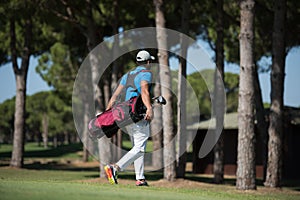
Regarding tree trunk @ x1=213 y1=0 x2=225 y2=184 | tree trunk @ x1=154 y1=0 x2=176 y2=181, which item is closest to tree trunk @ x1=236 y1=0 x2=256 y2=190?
tree trunk @ x1=154 y1=0 x2=176 y2=181

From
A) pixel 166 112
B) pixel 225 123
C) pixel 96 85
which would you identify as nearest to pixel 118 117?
pixel 166 112

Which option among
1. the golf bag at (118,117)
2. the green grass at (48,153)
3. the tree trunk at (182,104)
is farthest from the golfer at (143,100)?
the green grass at (48,153)

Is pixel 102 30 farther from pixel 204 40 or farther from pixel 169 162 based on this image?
pixel 169 162

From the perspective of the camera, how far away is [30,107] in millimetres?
89812

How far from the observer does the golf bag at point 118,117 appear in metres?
9.64

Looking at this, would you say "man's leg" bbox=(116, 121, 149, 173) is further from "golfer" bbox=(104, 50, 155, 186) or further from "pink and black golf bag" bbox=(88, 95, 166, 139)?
"pink and black golf bag" bbox=(88, 95, 166, 139)

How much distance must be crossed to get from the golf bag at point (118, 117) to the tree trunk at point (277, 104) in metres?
8.20

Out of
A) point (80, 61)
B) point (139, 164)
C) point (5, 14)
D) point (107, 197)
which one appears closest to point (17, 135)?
point (5, 14)

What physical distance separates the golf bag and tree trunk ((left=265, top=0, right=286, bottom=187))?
8205 mm

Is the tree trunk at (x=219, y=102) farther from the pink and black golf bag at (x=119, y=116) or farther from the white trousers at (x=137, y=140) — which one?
the white trousers at (x=137, y=140)

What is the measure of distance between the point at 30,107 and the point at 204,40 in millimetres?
64484

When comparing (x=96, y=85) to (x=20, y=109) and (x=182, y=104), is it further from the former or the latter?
(x=20, y=109)

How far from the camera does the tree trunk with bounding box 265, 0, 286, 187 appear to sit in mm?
16844

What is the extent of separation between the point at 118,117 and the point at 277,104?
8712mm
